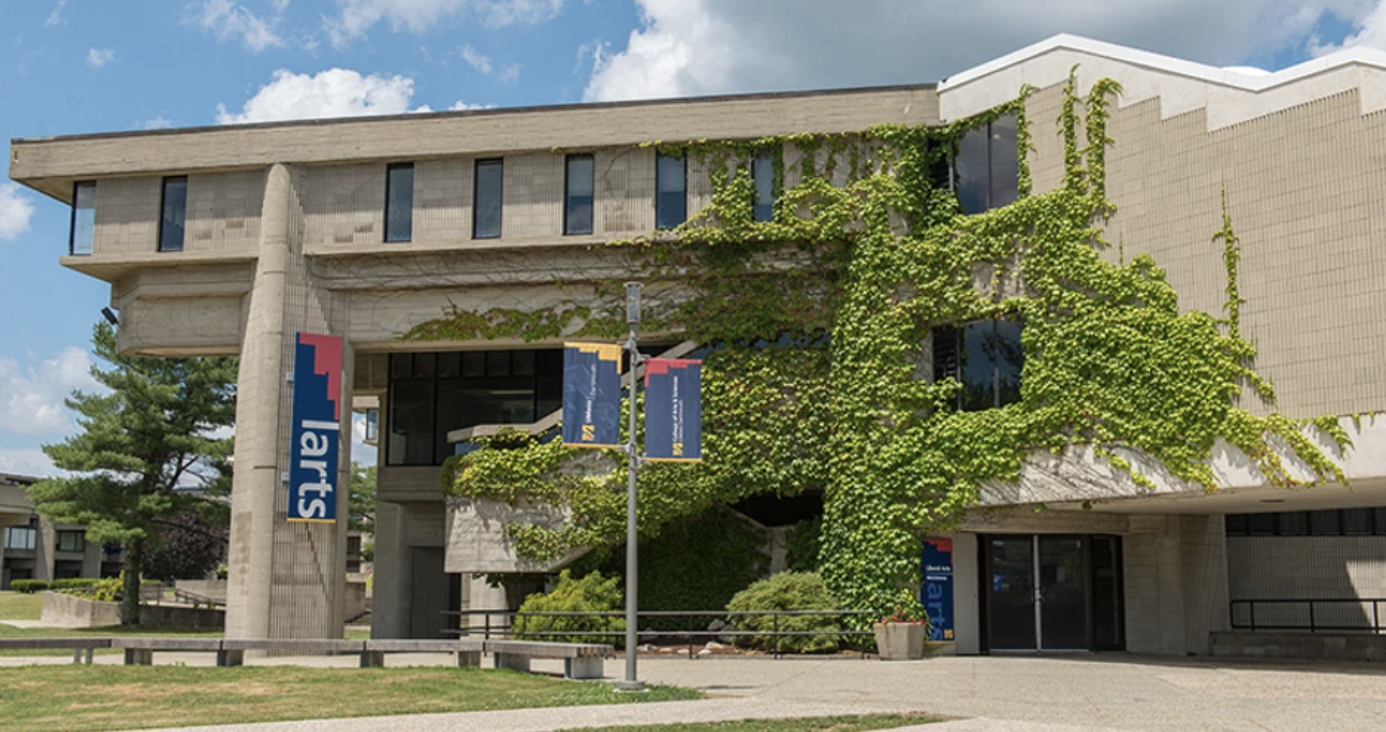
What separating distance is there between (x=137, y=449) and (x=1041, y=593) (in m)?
30.5

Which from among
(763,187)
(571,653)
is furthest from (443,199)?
(571,653)

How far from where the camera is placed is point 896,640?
86.1ft

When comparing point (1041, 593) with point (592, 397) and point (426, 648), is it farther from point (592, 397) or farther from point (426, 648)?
point (426, 648)

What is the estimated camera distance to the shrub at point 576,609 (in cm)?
2745

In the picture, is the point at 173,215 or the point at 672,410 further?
the point at 173,215

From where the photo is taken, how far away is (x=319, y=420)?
1199 inches

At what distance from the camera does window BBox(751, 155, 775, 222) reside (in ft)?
98.9

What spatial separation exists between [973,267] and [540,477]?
1039cm

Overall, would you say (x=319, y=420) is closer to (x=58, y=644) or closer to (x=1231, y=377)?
(x=58, y=644)

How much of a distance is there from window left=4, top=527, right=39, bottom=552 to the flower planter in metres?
93.2

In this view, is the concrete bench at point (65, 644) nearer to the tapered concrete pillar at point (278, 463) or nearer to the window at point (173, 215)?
the tapered concrete pillar at point (278, 463)

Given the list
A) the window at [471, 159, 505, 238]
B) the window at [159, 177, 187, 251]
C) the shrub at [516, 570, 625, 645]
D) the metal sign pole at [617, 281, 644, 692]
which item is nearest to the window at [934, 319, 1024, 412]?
the shrub at [516, 570, 625, 645]

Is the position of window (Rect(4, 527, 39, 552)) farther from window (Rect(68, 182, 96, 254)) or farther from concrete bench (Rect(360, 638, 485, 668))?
concrete bench (Rect(360, 638, 485, 668))

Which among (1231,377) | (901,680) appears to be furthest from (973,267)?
(901,680)
